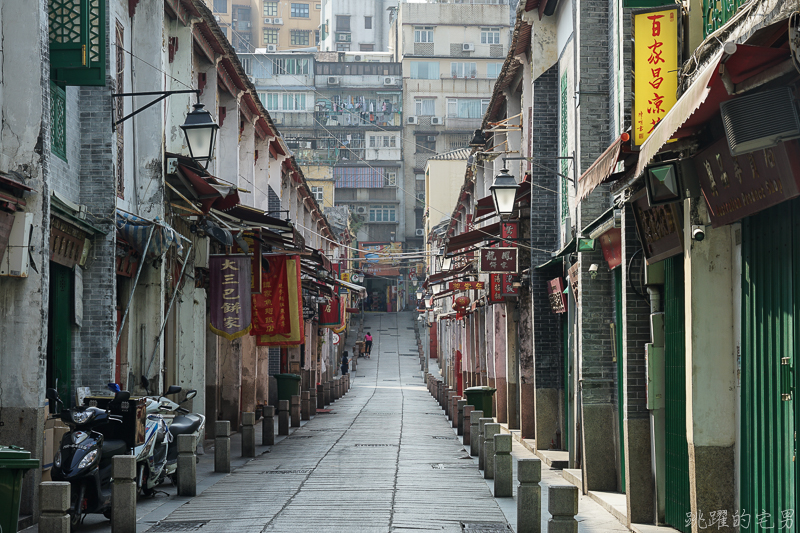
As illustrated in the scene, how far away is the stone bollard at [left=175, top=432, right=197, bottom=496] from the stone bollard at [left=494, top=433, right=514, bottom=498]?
13.7 ft

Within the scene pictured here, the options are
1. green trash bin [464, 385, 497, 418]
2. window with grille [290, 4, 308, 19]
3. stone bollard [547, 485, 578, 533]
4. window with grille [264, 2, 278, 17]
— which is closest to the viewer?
stone bollard [547, 485, 578, 533]

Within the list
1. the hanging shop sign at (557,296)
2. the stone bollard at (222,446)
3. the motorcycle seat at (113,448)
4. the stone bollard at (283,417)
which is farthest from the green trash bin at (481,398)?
the motorcycle seat at (113,448)

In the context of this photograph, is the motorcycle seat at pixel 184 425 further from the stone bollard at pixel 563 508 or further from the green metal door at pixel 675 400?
the stone bollard at pixel 563 508

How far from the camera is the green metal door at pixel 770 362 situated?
24.4 ft

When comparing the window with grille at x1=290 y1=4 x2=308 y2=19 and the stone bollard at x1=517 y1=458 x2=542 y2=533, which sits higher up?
the window with grille at x1=290 y1=4 x2=308 y2=19

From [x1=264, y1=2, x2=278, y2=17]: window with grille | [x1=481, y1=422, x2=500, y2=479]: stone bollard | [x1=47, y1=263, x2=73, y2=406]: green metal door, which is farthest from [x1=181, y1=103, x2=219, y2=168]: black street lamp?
[x1=264, y1=2, x2=278, y2=17]: window with grille

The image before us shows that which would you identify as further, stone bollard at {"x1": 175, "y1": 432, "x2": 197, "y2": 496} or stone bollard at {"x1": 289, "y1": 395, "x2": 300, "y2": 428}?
stone bollard at {"x1": 289, "y1": 395, "x2": 300, "y2": 428}

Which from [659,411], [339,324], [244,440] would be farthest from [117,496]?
[339,324]

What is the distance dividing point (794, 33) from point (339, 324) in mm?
35967

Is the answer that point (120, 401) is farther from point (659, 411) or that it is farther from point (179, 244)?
point (659, 411)

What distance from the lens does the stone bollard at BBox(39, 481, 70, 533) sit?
9.30m

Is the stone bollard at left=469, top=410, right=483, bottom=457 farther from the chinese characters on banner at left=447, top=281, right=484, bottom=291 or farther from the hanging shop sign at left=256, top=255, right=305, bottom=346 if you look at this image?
the chinese characters on banner at left=447, top=281, right=484, bottom=291

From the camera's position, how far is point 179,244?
1698cm

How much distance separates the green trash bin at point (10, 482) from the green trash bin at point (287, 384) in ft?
72.4
